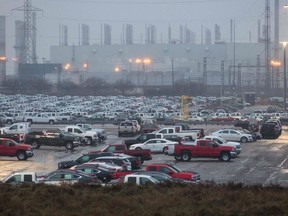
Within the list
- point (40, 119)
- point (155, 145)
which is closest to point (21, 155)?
point (155, 145)

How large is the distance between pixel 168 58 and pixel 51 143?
75327 mm

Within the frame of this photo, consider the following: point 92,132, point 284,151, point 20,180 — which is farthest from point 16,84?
point 20,180

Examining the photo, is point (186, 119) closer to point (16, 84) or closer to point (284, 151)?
point (284, 151)

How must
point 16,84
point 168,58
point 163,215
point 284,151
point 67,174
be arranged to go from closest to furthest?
point 163,215, point 67,174, point 284,151, point 16,84, point 168,58

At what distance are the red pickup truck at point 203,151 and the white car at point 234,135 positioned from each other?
621 cm

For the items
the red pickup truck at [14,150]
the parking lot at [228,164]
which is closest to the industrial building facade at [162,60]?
the parking lot at [228,164]

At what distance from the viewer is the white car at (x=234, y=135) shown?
28.2 meters

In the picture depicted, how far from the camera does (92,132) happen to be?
2827 centimetres

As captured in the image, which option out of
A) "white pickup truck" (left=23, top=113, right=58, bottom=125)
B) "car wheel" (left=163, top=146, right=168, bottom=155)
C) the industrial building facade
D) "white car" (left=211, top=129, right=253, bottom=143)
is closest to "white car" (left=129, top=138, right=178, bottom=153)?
"car wheel" (left=163, top=146, right=168, bottom=155)

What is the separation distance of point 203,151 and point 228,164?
107 centimetres

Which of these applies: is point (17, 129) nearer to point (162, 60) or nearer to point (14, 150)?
point (14, 150)

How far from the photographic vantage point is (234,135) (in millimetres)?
28391

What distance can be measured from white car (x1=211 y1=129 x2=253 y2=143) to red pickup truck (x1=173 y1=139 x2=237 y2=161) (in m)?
6.21

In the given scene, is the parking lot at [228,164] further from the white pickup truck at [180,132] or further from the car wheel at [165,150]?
the white pickup truck at [180,132]
